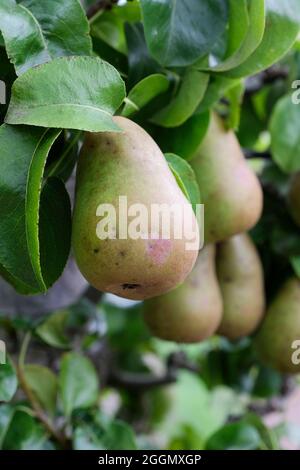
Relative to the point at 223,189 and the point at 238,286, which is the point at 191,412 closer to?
the point at 238,286

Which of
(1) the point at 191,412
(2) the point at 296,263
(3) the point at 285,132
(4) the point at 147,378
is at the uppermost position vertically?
(3) the point at 285,132

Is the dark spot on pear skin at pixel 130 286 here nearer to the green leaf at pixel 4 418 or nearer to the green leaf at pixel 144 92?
the green leaf at pixel 144 92

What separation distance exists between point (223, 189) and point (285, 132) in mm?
188

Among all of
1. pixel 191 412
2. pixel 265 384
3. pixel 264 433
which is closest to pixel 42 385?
pixel 264 433

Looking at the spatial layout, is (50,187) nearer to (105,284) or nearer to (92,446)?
(105,284)

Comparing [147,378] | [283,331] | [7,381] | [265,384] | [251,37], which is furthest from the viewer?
[147,378]

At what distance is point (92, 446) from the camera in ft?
2.33

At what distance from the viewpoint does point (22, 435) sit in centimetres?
69

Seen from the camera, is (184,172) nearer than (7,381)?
Yes

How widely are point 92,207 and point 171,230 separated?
5cm

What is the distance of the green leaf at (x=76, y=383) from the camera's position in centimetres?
79

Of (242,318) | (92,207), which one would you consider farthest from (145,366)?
(92,207)

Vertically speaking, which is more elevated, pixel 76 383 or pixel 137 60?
pixel 137 60

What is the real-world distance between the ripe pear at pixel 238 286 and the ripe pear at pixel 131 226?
38cm
